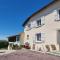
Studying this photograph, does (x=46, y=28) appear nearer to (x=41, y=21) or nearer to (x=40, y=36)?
(x=41, y=21)

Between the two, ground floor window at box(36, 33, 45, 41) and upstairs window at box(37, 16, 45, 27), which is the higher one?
Result: upstairs window at box(37, 16, 45, 27)

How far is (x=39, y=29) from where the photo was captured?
2739 centimetres

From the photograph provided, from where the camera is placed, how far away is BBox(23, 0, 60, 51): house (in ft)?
78.0

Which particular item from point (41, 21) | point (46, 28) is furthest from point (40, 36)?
point (46, 28)

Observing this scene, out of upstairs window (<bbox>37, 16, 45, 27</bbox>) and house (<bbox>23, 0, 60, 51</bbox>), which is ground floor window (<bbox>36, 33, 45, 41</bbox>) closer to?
house (<bbox>23, 0, 60, 51</bbox>)

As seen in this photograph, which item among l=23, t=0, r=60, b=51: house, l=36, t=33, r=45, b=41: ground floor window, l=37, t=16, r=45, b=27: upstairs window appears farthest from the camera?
l=37, t=16, r=45, b=27: upstairs window

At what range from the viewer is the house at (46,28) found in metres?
23.8

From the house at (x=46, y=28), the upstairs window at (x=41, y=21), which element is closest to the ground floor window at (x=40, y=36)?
the house at (x=46, y=28)

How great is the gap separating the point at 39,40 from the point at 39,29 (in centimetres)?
153

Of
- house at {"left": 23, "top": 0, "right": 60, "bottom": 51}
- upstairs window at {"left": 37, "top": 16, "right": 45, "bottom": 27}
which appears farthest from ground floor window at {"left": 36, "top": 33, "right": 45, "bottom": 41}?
upstairs window at {"left": 37, "top": 16, "right": 45, "bottom": 27}

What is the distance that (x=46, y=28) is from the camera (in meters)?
25.6

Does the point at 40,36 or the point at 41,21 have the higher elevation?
the point at 41,21

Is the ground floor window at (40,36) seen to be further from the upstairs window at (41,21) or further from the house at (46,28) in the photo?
the upstairs window at (41,21)

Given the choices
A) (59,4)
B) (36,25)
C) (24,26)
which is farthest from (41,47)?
(24,26)
